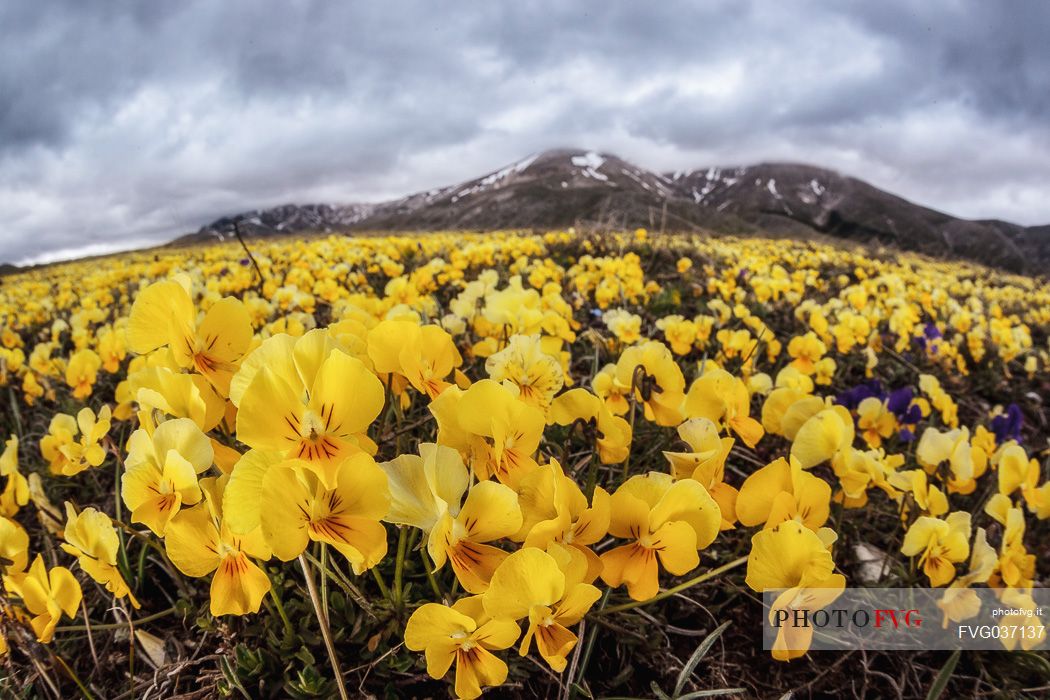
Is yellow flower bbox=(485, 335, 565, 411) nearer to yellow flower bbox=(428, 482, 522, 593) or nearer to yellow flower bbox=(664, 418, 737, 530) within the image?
yellow flower bbox=(664, 418, 737, 530)

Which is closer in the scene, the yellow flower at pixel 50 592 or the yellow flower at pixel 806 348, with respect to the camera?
the yellow flower at pixel 50 592

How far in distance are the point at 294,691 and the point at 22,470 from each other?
2.32 metres

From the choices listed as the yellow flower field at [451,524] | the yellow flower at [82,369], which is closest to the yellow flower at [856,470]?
the yellow flower field at [451,524]

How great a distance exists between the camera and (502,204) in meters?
101

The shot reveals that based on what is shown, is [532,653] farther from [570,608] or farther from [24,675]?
[24,675]

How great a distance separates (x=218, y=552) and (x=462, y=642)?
49 centimetres

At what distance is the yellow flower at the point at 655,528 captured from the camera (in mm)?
1026

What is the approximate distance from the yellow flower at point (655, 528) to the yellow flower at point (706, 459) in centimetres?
14

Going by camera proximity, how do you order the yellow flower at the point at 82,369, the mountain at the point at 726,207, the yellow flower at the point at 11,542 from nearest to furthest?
the yellow flower at the point at 11,542
the yellow flower at the point at 82,369
the mountain at the point at 726,207

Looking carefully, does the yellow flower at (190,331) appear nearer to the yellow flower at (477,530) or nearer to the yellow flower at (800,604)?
the yellow flower at (477,530)

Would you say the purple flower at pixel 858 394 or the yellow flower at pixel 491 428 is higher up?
the yellow flower at pixel 491 428

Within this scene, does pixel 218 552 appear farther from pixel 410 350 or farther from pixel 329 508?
pixel 410 350

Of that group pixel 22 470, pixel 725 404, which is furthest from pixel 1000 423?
pixel 22 470

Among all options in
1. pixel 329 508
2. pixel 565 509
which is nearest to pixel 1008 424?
pixel 565 509
